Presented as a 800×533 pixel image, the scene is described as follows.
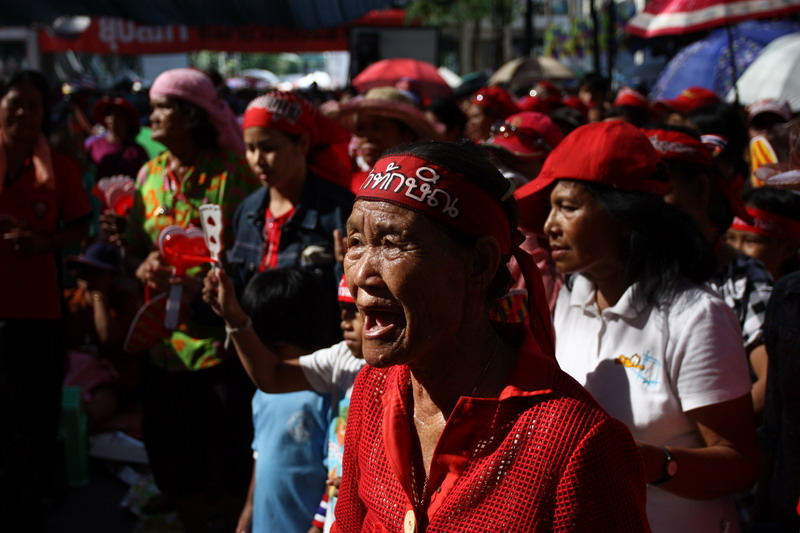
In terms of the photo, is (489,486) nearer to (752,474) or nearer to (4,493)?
(752,474)

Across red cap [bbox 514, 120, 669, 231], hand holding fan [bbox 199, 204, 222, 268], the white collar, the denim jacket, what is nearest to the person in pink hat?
the denim jacket

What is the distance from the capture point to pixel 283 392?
2.83 meters

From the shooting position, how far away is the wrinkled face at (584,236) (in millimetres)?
2412

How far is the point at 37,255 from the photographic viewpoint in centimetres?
461

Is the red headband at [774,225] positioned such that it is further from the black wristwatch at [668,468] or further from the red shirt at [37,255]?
the red shirt at [37,255]

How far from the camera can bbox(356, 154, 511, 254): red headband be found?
60.9 inches

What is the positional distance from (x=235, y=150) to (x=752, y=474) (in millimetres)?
3022

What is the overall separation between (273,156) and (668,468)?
2.31 metres

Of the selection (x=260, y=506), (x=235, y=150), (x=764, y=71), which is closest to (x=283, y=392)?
(x=260, y=506)

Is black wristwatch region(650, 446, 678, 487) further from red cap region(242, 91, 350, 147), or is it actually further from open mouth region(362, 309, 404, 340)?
red cap region(242, 91, 350, 147)

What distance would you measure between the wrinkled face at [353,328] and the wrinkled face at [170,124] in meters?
1.92

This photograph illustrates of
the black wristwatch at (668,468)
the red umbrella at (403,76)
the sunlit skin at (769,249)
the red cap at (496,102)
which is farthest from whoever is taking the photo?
the red umbrella at (403,76)

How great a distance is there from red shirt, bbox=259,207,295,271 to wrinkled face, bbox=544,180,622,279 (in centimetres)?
160

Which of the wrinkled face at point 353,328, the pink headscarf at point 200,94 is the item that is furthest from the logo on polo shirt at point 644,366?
the pink headscarf at point 200,94
